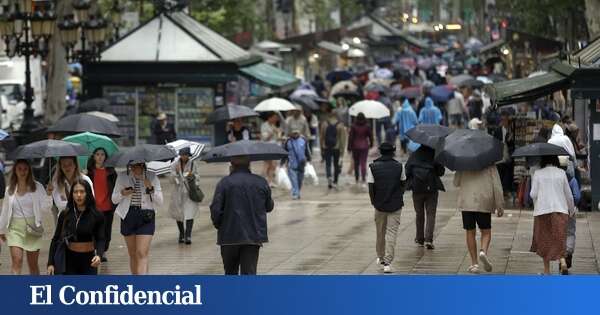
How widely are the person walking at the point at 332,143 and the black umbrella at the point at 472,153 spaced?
509 inches

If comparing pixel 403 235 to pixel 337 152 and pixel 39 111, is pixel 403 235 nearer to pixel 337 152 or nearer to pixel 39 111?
pixel 337 152

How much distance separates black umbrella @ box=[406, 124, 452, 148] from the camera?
70.1 feet

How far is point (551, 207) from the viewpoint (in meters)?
18.2

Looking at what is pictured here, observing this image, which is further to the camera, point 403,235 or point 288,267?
point 403,235

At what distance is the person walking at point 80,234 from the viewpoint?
15.2 metres

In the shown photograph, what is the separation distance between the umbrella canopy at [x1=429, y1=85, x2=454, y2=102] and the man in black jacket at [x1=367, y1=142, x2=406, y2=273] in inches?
1007

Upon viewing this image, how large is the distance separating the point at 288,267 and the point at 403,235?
3928mm

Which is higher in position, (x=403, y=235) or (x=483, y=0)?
(x=483, y=0)

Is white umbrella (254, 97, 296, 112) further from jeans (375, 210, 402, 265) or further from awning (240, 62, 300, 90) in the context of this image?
jeans (375, 210, 402, 265)

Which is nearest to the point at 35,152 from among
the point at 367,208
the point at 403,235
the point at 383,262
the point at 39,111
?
the point at 383,262

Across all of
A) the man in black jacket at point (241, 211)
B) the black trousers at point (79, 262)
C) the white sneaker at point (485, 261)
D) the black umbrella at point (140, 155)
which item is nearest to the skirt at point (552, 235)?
the white sneaker at point (485, 261)

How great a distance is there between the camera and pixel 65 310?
13.5 m

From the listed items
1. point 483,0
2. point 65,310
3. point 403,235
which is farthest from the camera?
point 483,0

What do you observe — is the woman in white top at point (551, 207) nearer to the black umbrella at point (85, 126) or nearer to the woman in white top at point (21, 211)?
the woman in white top at point (21, 211)
